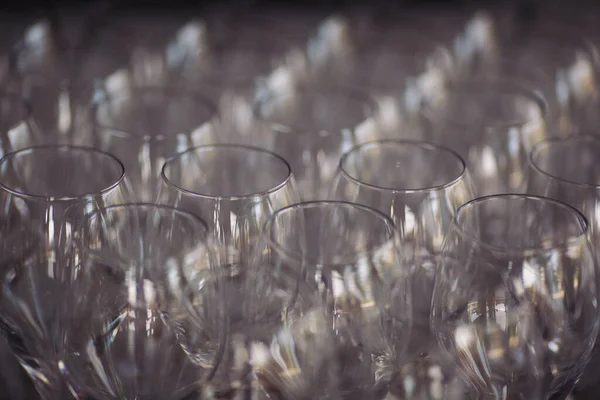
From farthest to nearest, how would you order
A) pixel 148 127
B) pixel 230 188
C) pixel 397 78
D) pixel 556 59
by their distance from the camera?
pixel 556 59 → pixel 397 78 → pixel 148 127 → pixel 230 188

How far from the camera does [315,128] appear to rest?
953 mm

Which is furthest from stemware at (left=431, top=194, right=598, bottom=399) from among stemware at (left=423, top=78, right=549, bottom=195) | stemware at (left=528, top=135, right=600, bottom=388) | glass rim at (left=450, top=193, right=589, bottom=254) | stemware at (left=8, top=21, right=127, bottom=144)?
stemware at (left=8, top=21, right=127, bottom=144)

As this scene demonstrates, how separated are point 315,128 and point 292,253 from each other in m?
0.40

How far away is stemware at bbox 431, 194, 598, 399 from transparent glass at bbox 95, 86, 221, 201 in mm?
263

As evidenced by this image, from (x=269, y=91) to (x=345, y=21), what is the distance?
0.47 meters

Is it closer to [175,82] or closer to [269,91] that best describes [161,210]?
[269,91]

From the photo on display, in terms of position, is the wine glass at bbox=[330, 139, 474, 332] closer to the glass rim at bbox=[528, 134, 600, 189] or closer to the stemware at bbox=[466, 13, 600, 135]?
the glass rim at bbox=[528, 134, 600, 189]

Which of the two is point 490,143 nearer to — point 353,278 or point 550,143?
point 550,143

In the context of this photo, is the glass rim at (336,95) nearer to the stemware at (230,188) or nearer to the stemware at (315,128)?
the stemware at (315,128)

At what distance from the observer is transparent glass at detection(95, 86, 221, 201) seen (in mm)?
806

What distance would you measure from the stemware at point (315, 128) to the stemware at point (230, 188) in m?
0.09

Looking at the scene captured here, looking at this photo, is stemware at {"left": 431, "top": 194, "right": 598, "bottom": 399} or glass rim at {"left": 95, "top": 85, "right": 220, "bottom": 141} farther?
glass rim at {"left": 95, "top": 85, "right": 220, "bottom": 141}

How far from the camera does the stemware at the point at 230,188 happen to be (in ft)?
2.03

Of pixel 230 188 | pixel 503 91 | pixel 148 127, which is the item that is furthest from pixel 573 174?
pixel 148 127
